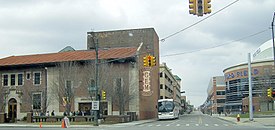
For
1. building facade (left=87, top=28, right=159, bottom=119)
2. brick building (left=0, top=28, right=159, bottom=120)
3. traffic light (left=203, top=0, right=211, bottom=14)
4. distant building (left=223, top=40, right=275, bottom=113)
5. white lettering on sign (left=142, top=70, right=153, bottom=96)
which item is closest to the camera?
traffic light (left=203, top=0, right=211, bottom=14)

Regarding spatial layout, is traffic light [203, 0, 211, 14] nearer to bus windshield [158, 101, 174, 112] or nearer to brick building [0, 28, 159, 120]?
brick building [0, 28, 159, 120]

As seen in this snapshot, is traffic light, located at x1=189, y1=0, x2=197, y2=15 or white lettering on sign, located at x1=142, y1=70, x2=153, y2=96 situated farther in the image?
white lettering on sign, located at x1=142, y1=70, x2=153, y2=96

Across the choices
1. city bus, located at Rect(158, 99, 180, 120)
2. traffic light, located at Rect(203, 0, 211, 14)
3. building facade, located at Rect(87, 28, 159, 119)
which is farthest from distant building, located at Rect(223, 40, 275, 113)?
traffic light, located at Rect(203, 0, 211, 14)

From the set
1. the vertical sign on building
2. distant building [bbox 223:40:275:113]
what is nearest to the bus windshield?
the vertical sign on building

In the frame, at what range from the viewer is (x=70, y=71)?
5897cm

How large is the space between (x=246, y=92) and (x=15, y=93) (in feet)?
276

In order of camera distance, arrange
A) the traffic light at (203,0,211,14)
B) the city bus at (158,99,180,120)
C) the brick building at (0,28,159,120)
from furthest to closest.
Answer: the city bus at (158,99,180,120)
the brick building at (0,28,159,120)
the traffic light at (203,0,211,14)

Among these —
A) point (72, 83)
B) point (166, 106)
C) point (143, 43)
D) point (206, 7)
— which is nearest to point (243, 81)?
point (143, 43)

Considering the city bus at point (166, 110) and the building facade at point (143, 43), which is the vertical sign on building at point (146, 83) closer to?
the city bus at point (166, 110)

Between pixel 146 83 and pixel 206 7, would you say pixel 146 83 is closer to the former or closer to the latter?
pixel 146 83

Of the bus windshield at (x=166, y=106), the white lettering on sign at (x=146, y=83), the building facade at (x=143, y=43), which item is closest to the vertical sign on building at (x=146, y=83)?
the white lettering on sign at (x=146, y=83)

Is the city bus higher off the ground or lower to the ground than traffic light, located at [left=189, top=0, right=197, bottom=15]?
lower

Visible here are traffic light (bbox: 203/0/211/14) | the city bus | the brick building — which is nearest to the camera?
traffic light (bbox: 203/0/211/14)

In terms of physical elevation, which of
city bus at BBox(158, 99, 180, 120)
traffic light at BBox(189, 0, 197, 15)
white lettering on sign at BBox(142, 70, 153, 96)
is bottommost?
city bus at BBox(158, 99, 180, 120)
